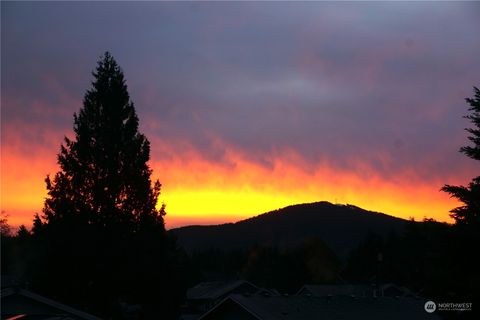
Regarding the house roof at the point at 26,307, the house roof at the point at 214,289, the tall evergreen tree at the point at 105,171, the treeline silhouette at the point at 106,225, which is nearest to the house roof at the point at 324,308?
the treeline silhouette at the point at 106,225

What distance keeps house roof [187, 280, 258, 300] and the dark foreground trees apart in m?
34.2

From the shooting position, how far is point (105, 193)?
126 ft

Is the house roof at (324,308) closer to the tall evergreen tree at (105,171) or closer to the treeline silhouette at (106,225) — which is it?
the treeline silhouette at (106,225)

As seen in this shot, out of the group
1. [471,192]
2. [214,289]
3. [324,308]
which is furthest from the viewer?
[214,289]

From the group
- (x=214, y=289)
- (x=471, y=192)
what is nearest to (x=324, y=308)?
(x=471, y=192)

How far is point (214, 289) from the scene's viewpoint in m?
78.8

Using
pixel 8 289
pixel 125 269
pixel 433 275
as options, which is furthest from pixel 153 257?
pixel 433 275

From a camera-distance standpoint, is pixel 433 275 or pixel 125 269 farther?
pixel 125 269

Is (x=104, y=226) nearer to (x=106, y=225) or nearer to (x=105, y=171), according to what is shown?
(x=106, y=225)

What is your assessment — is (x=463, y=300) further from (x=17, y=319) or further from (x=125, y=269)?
(x=125, y=269)

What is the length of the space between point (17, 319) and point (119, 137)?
1830 cm

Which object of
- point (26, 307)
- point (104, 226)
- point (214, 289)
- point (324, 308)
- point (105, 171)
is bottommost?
point (324, 308)

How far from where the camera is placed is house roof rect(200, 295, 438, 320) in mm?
34244

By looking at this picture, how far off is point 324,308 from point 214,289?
144 ft
